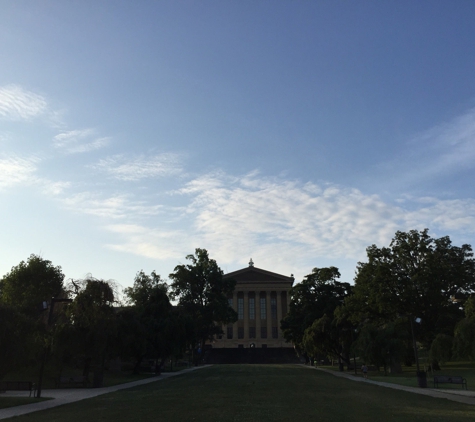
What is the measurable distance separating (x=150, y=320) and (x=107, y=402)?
28.9 meters

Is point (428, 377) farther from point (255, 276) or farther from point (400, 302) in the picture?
point (255, 276)

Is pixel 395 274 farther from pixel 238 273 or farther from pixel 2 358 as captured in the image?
pixel 238 273

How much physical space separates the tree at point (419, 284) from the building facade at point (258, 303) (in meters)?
72.8

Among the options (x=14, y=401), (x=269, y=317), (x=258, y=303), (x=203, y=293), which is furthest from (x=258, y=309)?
(x=14, y=401)

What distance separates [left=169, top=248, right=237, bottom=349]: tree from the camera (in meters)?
76.8

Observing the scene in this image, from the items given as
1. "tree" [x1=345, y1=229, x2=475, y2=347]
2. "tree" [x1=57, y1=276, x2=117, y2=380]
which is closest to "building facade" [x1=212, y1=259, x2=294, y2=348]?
"tree" [x1=345, y1=229, x2=475, y2=347]

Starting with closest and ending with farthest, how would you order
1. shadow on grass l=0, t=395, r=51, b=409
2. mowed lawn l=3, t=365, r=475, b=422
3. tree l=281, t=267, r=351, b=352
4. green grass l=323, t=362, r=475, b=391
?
mowed lawn l=3, t=365, r=475, b=422
shadow on grass l=0, t=395, r=51, b=409
green grass l=323, t=362, r=475, b=391
tree l=281, t=267, r=351, b=352

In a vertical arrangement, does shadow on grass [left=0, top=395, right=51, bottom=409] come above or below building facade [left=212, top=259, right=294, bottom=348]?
below

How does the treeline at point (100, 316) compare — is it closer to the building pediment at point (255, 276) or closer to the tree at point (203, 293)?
the tree at point (203, 293)

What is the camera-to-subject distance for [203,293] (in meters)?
78.7

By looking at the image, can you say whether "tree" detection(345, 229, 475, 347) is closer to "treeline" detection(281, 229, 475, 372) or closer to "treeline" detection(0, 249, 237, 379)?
"treeline" detection(281, 229, 475, 372)

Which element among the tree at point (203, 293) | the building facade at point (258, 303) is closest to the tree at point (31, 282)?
the tree at point (203, 293)

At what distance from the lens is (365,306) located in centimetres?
5606

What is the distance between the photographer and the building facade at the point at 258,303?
128 meters
